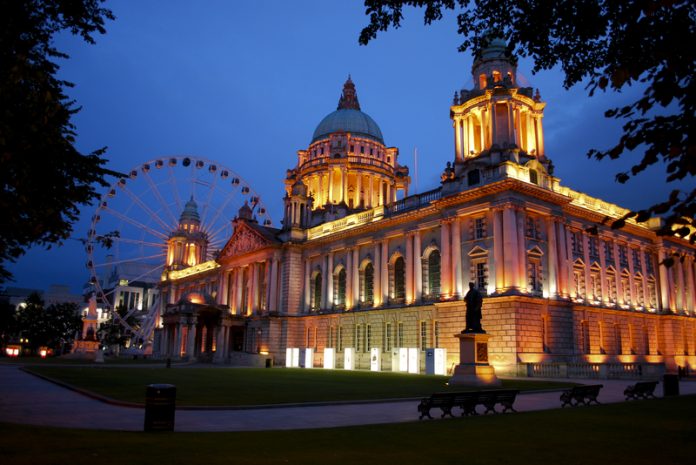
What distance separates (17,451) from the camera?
980 cm

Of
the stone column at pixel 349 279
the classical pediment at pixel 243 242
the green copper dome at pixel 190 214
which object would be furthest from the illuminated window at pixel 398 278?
the green copper dome at pixel 190 214

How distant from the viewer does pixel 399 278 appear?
53625 millimetres

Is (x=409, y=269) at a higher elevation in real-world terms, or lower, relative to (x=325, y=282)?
higher

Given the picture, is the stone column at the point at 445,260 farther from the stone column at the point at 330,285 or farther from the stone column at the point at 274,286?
the stone column at the point at 274,286

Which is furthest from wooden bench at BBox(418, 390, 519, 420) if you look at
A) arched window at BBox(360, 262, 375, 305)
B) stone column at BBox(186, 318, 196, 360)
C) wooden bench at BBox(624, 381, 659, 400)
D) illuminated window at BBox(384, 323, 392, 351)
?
stone column at BBox(186, 318, 196, 360)

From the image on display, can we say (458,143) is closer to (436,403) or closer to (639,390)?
(639,390)

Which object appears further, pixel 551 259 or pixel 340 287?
pixel 340 287

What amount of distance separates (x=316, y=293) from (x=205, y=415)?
47.4 meters

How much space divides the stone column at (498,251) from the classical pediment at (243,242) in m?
30.6

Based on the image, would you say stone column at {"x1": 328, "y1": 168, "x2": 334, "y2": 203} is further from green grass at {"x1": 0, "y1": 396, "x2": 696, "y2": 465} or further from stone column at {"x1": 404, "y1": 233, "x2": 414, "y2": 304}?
green grass at {"x1": 0, "y1": 396, "x2": 696, "y2": 465}

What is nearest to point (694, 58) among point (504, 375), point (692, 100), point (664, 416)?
point (692, 100)

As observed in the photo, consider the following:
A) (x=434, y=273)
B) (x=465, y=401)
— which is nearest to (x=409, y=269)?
(x=434, y=273)

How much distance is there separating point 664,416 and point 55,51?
2019 centimetres

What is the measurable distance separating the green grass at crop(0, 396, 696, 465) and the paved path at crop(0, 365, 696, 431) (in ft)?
5.15
